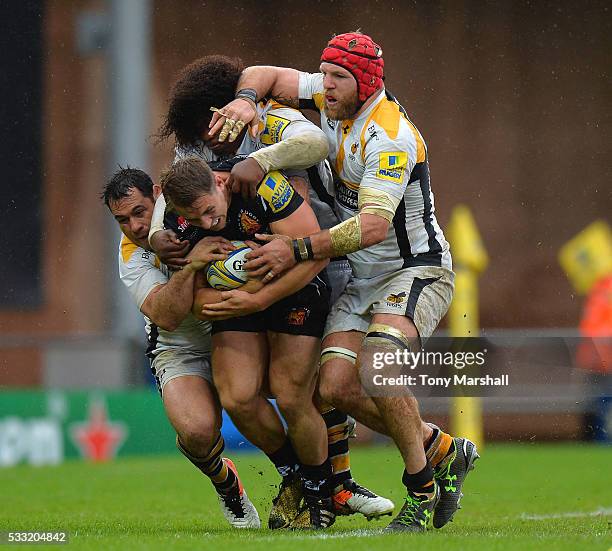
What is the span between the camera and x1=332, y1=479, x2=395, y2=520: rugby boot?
700 cm

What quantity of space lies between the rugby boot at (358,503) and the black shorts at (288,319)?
2.82 ft

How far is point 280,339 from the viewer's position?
6.79m

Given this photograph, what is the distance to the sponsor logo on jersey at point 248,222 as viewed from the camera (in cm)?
658

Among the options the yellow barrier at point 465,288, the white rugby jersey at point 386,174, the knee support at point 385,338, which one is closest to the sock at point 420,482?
the knee support at point 385,338

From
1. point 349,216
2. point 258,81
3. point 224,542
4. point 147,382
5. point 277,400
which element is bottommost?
point 147,382

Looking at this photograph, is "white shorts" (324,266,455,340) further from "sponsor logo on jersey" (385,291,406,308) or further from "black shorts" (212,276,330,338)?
"black shorts" (212,276,330,338)

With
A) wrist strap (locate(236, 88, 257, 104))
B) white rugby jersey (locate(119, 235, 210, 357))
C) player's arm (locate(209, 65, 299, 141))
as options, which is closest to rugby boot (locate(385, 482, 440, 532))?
white rugby jersey (locate(119, 235, 210, 357))

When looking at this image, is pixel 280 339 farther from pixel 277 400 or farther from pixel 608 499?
pixel 608 499

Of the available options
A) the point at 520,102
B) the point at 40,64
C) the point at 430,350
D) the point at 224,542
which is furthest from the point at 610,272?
the point at 224,542

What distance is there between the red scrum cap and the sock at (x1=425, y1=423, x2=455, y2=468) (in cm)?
177

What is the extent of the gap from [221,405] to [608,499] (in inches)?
130

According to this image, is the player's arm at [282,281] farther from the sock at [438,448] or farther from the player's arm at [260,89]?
the sock at [438,448]

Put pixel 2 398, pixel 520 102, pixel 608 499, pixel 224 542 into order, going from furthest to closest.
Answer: pixel 520 102 → pixel 2 398 → pixel 608 499 → pixel 224 542

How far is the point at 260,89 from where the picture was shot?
7000 mm
